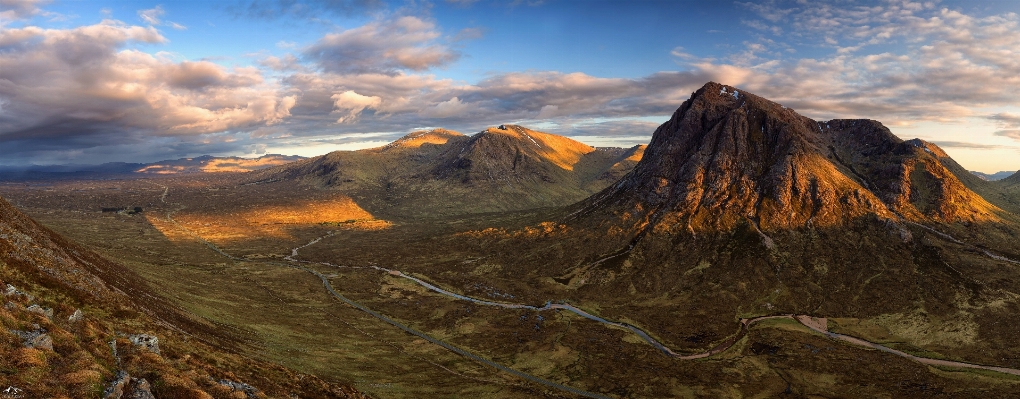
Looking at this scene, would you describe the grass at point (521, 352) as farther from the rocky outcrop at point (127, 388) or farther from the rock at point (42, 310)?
the rocky outcrop at point (127, 388)

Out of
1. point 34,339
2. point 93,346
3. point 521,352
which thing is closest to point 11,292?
point 93,346

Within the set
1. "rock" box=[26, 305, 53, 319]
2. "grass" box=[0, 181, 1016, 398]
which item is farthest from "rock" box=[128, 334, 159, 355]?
"grass" box=[0, 181, 1016, 398]

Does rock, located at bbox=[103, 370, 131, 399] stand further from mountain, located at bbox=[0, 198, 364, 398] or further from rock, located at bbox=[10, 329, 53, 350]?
rock, located at bbox=[10, 329, 53, 350]

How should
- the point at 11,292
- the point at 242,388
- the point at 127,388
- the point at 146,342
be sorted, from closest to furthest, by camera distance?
the point at 127,388
the point at 11,292
the point at 242,388
the point at 146,342

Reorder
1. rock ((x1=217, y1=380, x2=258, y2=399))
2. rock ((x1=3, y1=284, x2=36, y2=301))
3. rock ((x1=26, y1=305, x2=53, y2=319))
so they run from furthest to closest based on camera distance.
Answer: rock ((x1=217, y1=380, x2=258, y2=399)), rock ((x1=3, y1=284, x2=36, y2=301)), rock ((x1=26, y1=305, x2=53, y2=319))

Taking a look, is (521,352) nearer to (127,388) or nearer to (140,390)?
(140,390)

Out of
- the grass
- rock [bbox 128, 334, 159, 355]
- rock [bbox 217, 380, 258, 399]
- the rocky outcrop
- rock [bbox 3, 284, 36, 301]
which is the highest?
rock [bbox 3, 284, 36, 301]

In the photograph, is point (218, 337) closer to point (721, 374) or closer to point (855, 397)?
point (721, 374)
